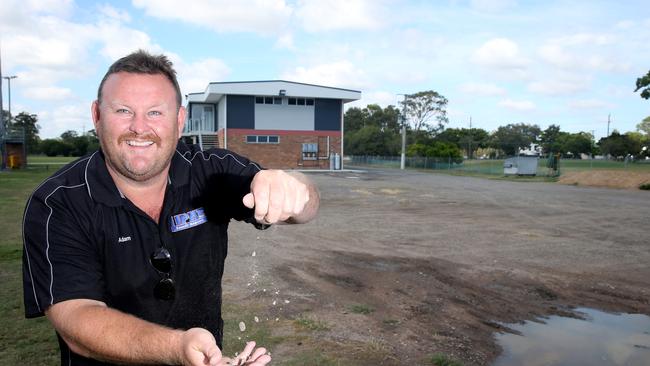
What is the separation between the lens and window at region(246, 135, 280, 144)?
47.8m

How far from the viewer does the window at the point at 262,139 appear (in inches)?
1884

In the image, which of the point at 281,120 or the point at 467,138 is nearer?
the point at 281,120

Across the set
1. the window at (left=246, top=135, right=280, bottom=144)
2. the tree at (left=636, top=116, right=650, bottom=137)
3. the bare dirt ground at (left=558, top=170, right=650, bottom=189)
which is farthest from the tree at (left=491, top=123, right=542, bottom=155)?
the bare dirt ground at (left=558, top=170, right=650, bottom=189)

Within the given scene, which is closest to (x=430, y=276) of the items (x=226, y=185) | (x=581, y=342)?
(x=581, y=342)

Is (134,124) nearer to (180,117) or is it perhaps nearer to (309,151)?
(180,117)

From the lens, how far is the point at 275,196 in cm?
216

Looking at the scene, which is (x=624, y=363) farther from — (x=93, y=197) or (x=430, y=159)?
(x=430, y=159)

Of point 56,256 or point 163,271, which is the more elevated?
point 56,256

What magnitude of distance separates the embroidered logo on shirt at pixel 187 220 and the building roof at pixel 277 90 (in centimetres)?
4462

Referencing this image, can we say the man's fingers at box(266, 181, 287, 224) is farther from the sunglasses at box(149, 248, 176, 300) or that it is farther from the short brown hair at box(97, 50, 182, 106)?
the short brown hair at box(97, 50, 182, 106)

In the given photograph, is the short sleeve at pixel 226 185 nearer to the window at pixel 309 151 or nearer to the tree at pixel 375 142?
the window at pixel 309 151

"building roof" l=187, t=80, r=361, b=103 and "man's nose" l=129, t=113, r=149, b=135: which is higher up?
"building roof" l=187, t=80, r=361, b=103

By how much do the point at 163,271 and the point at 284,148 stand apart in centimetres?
4622

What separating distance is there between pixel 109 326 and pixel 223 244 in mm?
1041
